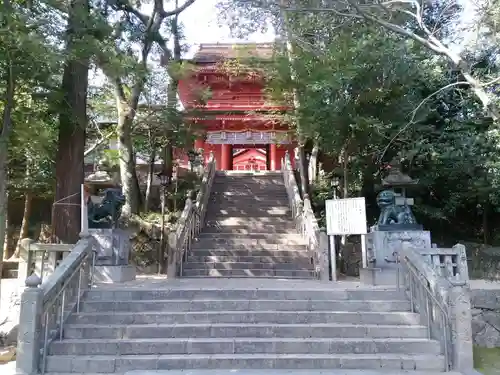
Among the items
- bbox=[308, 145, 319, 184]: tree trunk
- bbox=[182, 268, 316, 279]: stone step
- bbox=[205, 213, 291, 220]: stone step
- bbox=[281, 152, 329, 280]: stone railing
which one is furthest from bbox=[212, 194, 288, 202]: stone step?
bbox=[182, 268, 316, 279]: stone step

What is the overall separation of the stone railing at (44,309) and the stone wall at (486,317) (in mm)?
6168

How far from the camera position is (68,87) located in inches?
349

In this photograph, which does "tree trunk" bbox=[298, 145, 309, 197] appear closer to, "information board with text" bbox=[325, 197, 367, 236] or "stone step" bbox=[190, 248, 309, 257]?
"stone step" bbox=[190, 248, 309, 257]

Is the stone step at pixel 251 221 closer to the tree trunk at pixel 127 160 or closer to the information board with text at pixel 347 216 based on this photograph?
the tree trunk at pixel 127 160

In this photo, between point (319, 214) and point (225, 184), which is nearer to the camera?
point (319, 214)

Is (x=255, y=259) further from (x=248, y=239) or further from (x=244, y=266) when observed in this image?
(x=248, y=239)

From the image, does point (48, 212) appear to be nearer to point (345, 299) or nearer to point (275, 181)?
point (275, 181)

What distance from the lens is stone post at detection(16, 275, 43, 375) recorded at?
502 centimetres

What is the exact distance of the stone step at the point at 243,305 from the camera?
20.4 feet

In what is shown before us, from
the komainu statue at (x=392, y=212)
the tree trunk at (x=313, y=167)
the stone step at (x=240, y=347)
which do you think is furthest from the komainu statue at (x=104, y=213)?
the tree trunk at (x=313, y=167)

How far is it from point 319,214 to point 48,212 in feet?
31.6

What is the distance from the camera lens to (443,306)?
5.36 metres

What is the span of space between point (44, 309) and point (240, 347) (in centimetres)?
238

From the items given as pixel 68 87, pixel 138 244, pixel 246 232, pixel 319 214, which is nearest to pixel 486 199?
pixel 319 214
